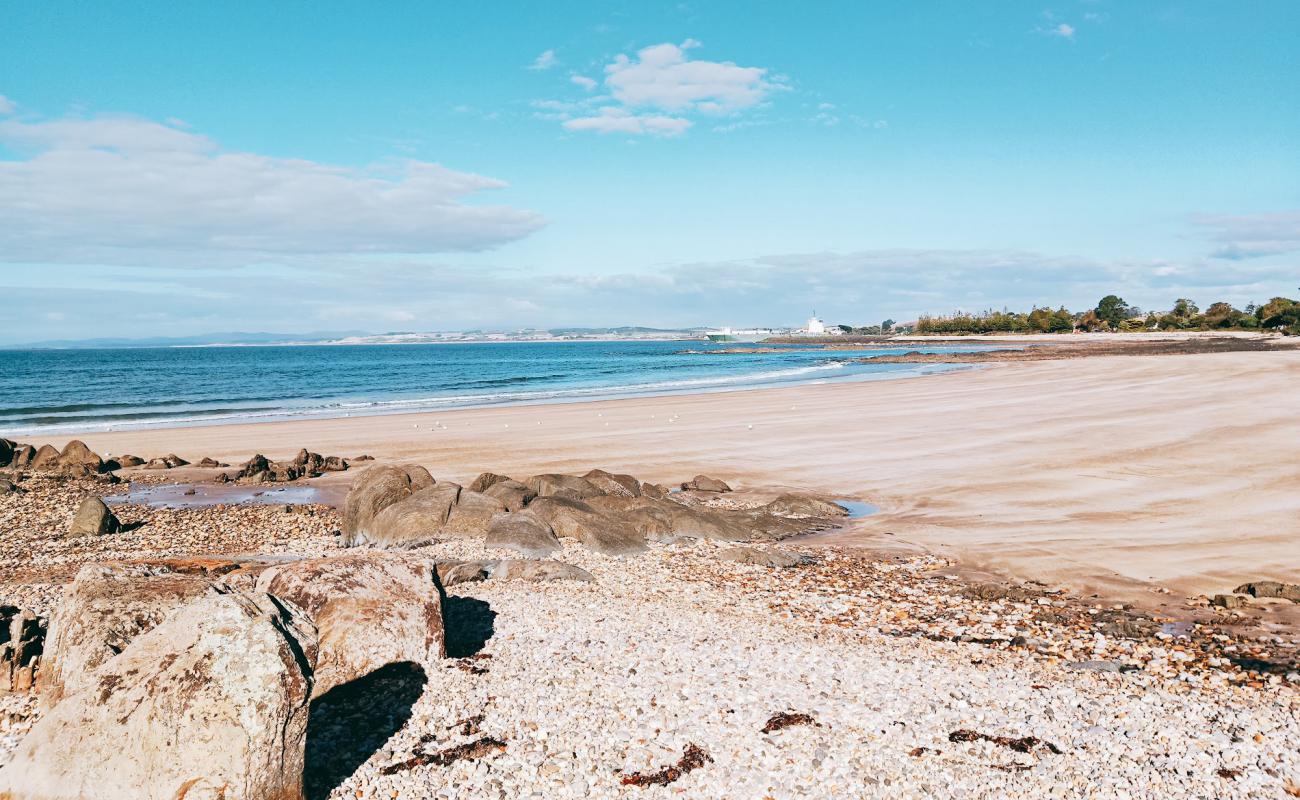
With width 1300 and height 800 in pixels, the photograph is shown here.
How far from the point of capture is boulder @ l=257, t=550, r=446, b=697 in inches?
289

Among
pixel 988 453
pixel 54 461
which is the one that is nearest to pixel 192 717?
pixel 988 453

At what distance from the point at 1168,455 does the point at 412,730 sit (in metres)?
21.0

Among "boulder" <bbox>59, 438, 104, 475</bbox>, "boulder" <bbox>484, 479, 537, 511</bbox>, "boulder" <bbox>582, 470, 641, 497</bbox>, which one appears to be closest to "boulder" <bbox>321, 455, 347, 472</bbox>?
"boulder" <bbox>59, 438, 104, 475</bbox>

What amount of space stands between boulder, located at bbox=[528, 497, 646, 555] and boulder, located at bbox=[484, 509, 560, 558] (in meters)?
0.26

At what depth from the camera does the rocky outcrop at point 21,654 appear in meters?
7.04

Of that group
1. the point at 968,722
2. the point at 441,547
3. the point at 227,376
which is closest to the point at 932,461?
the point at 441,547

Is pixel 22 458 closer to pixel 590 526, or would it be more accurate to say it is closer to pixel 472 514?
pixel 472 514

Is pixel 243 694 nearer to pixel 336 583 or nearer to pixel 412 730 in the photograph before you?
pixel 412 730

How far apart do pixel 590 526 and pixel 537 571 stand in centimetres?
217

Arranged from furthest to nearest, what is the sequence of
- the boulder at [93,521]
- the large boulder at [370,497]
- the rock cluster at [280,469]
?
the rock cluster at [280,469]
the boulder at [93,521]
the large boulder at [370,497]

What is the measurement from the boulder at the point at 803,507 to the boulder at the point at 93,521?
42.9 feet

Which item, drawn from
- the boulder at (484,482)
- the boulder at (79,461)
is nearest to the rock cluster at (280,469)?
the boulder at (79,461)

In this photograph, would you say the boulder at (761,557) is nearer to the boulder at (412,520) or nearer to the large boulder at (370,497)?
the boulder at (412,520)

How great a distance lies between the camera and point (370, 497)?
15.0 m
